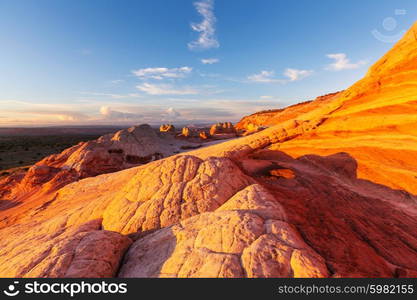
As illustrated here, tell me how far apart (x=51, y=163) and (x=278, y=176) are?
19.9 meters

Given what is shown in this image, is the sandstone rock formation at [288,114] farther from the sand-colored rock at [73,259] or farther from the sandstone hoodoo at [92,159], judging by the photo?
the sand-colored rock at [73,259]

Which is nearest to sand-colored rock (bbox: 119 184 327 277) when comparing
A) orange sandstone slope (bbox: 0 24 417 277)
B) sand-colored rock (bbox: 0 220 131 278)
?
orange sandstone slope (bbox: 0 24 417 277)

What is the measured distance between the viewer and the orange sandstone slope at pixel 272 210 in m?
3.27

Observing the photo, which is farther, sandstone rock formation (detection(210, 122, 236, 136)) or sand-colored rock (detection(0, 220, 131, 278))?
sandstone rock formation (detection(210, 122, 236, 136))

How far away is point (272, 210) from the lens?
416 centimetres

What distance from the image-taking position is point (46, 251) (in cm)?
357

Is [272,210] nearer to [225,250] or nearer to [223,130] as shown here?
[225,250]

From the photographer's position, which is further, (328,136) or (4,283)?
(328,136)

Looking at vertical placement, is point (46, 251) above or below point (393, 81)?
below

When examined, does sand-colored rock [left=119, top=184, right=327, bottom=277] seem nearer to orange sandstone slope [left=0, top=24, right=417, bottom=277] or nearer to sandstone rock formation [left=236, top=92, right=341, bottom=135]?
orange sandstone slope [left=0, top=24, right=417, bottom=277]

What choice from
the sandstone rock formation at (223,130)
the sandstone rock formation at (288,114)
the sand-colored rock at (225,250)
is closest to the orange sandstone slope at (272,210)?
the sand-colored rock at (225,250)

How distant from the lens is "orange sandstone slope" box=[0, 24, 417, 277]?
3270mm

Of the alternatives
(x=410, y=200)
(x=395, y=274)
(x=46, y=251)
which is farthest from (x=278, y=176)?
(x=46, y=251)

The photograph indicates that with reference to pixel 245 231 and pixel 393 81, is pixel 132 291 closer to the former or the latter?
pixel 245 231
